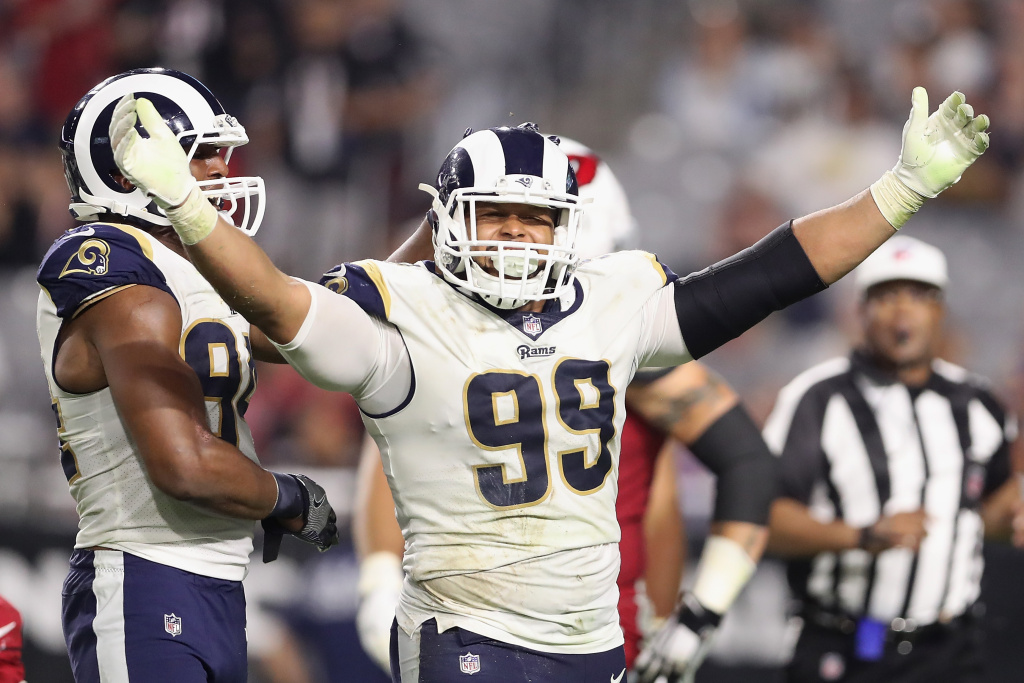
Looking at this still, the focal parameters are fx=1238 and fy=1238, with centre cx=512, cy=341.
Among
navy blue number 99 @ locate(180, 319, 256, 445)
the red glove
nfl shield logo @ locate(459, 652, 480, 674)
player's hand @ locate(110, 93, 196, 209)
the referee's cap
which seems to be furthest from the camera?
the referee's cap

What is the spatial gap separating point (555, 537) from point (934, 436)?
2.36 metres

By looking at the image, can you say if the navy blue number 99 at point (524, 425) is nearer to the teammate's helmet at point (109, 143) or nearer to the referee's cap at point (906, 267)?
the teammate's helmet at point (109, 143)

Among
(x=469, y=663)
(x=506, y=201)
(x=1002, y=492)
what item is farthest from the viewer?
(x=1002, y=492)

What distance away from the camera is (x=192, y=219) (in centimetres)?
195

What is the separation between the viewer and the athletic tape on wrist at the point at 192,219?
1.95 m

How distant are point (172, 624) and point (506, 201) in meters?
1.04

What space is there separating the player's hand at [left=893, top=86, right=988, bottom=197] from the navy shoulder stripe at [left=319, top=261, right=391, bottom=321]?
3.31ft

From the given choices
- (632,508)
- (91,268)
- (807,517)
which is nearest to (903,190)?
(632,508)

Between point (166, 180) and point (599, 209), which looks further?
point (599, 209)

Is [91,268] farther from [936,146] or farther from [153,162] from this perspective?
[936,146]

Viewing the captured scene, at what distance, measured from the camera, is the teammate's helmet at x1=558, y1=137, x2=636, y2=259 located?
3.31 metres

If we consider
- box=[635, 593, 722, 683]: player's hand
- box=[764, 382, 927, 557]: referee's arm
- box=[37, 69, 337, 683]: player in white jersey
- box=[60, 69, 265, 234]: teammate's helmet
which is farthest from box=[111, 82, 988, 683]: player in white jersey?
box=[764, 382, 927, 557]: referee's arm

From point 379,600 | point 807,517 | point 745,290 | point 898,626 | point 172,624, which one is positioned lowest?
point 898,626

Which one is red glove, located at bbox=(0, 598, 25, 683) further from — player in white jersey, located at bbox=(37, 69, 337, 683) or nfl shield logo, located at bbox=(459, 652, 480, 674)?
nfl shield logo, located at bbox=(459, 652, 480, 674)
